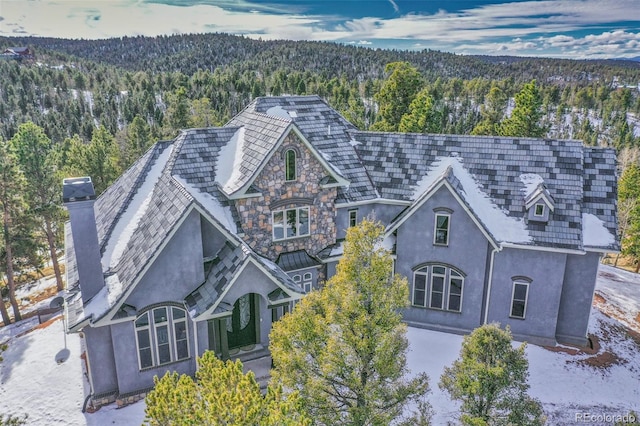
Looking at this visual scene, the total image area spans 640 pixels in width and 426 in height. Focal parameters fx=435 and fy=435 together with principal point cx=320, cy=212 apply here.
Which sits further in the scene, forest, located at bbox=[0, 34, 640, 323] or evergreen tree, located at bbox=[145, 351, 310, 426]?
forest, located at bbox=[0, 34, 640, 323]

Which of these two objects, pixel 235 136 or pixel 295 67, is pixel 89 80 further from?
pixel 235 136

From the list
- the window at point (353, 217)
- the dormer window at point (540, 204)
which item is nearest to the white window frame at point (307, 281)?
the window at point (353, 217)

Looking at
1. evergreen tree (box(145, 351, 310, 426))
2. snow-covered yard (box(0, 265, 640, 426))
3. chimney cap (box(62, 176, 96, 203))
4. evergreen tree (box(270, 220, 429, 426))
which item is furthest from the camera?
snow-covered yard (box(0, 265, 640, 426))

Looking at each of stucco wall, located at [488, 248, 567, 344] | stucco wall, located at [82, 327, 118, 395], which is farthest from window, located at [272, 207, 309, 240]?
stucco wall, located at [488, 248, 567, 344]

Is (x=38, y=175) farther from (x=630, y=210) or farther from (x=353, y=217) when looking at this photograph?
(x=630, y=210)

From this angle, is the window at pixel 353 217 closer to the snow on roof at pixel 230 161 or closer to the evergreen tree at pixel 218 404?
the snow on roof at pixel 230 161

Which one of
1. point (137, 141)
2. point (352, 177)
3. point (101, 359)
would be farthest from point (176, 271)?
point (137, 141)

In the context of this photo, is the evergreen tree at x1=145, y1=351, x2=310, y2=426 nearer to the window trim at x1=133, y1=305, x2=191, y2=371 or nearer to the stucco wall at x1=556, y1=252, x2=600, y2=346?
the window trim at x1=133, y1=305, x2=191, y2=371

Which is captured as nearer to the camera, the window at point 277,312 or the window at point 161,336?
the window at point 161,336
